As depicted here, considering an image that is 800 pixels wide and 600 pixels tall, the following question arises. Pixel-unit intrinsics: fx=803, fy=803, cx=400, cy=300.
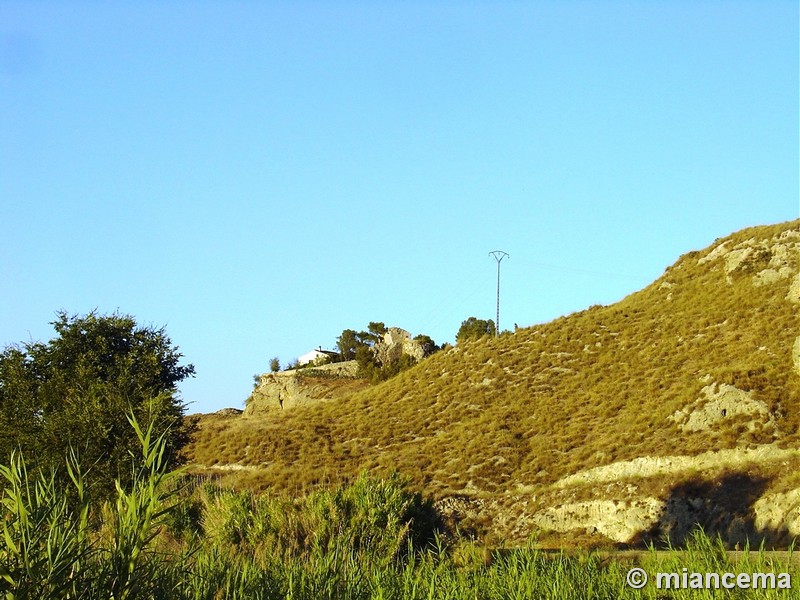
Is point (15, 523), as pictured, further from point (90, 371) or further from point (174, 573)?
point (90, 371)

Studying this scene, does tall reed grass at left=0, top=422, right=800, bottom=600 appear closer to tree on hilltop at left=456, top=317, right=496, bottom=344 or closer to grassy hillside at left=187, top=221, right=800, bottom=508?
grassy hillside at left=187, top=221, right=800, bottom=508

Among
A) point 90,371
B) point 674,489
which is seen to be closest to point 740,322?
point 674,489

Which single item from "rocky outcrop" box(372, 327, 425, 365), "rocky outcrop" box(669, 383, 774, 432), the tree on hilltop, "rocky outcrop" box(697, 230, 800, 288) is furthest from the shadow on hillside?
the tree on hilltop

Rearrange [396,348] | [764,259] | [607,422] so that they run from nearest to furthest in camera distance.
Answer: [607,422] → [764,259] → [396,348]

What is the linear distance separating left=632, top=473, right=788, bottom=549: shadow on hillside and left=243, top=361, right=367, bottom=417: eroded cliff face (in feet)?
146

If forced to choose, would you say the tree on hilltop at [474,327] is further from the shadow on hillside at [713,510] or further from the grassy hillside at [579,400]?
the shadow on hillside at [713,510]

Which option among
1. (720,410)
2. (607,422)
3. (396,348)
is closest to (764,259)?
(607,422)

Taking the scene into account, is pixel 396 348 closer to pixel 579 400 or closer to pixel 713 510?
pixel 579 400

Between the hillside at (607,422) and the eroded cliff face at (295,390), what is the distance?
7528 millimetres

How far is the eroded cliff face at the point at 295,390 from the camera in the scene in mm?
76375

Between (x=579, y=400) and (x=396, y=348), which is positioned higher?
(x=396, y=348)

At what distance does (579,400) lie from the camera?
50.0 meters

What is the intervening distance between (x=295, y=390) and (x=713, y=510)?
5262cm

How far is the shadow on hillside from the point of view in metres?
28.8
